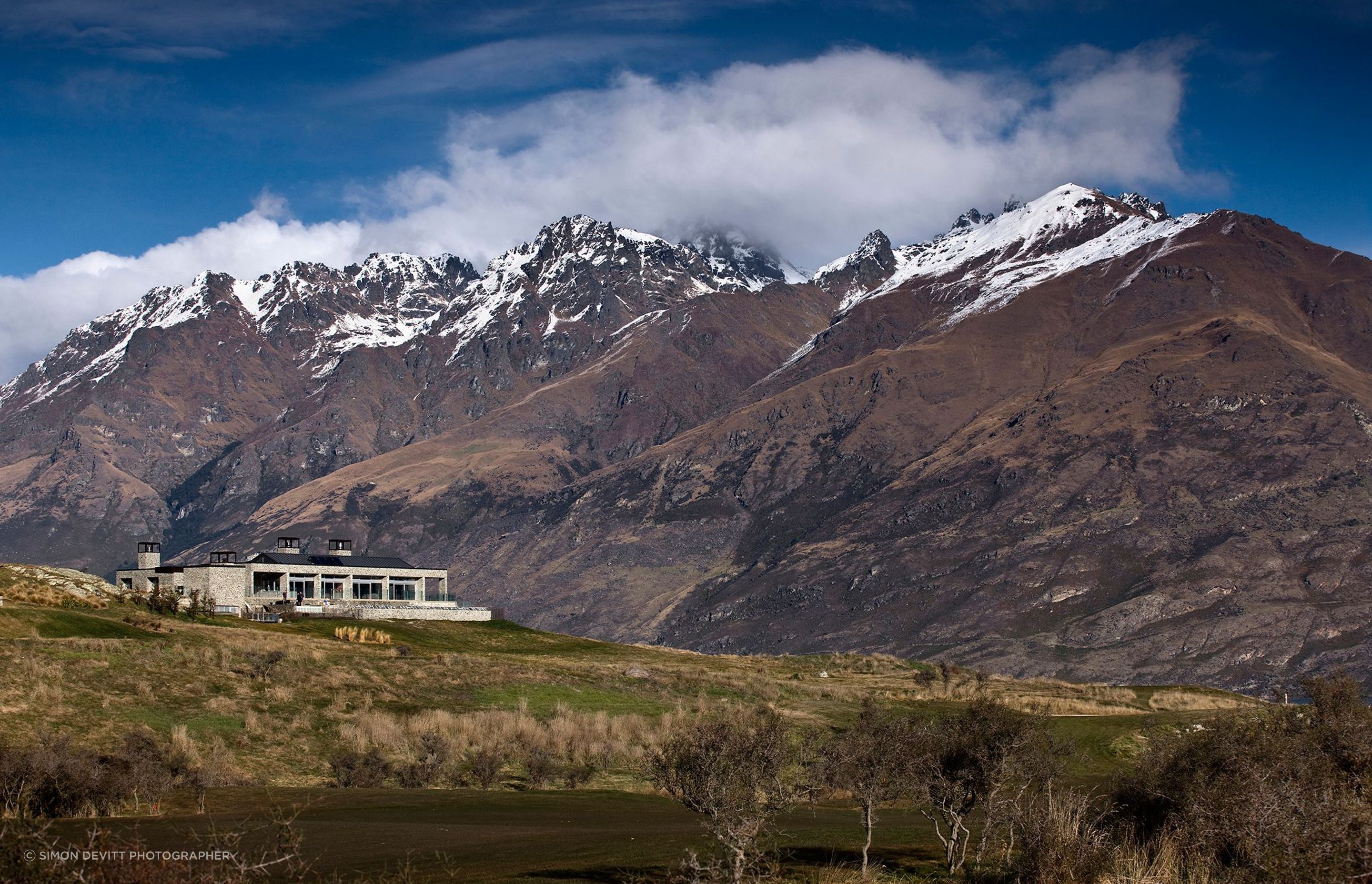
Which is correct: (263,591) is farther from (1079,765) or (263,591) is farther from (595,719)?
(1079,765)

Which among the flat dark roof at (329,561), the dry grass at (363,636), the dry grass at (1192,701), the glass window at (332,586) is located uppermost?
the flat dark roof at (329,561)

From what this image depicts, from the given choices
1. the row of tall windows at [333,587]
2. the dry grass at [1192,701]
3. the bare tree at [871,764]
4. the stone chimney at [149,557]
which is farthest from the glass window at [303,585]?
the bare tree at [871,764]

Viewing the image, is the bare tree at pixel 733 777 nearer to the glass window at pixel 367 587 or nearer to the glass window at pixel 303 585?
the glass window at pixel 303 585

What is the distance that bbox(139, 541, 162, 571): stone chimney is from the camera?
126 meters

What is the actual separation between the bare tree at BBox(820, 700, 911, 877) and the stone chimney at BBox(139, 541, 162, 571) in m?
102

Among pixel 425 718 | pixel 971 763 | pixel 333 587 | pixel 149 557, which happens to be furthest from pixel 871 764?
pixel 149 557

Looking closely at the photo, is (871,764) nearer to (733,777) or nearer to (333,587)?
(733,777)

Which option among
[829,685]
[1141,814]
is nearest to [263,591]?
[829,685]

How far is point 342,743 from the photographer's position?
51.9 meters

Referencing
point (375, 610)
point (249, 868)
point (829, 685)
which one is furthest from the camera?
point (375, 610)

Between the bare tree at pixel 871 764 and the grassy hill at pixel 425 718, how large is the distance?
Answer: 5.83 ft

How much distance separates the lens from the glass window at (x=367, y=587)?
433ft

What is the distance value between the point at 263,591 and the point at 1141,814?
103 meters

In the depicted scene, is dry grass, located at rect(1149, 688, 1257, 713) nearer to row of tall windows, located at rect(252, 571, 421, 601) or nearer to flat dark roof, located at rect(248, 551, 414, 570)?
row of tall windows, located at rect(252, 571, 421, 601)
